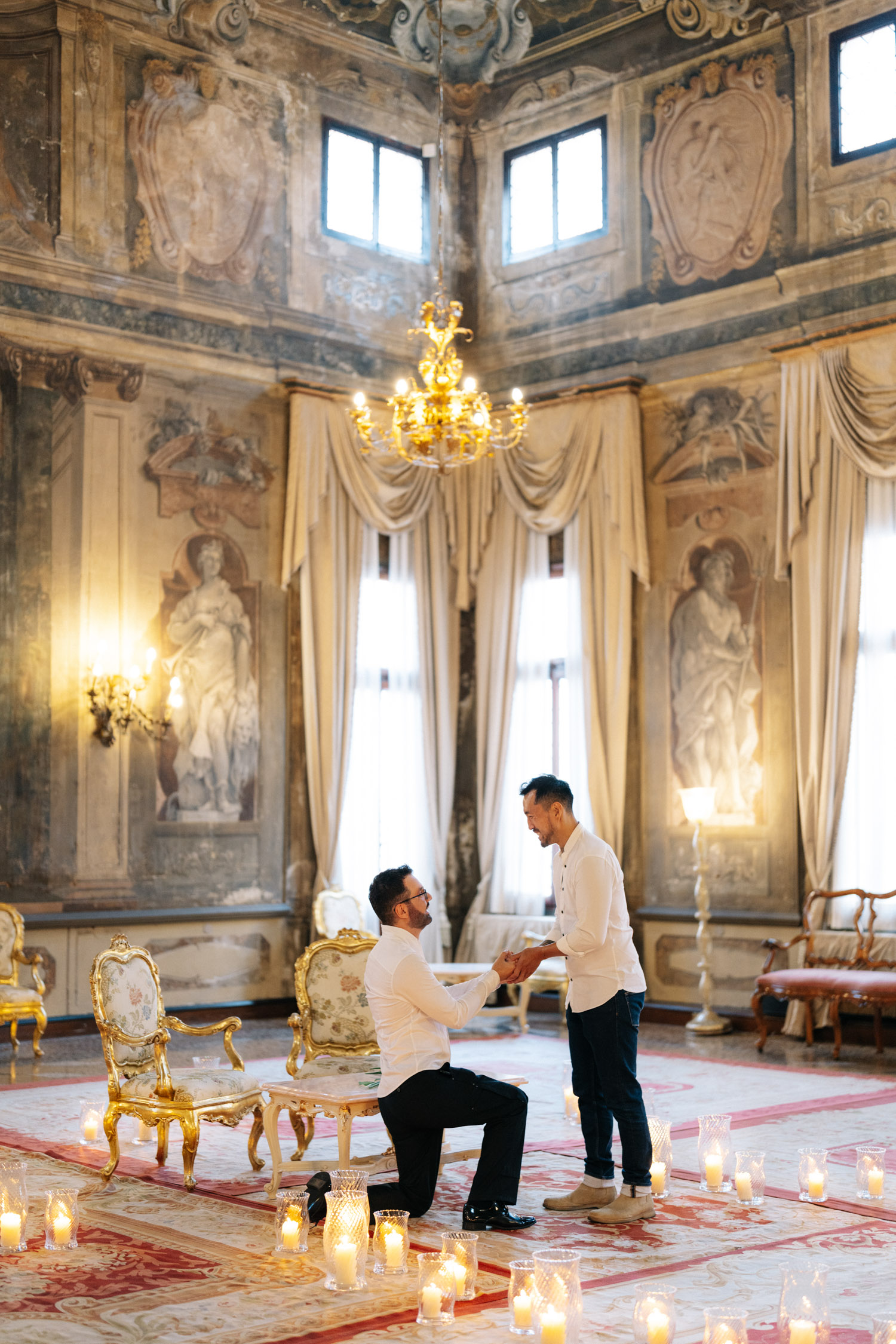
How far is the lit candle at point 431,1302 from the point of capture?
411 centimetres

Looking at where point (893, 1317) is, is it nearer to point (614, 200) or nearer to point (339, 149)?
point (614, 200)

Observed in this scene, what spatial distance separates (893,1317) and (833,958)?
697cm

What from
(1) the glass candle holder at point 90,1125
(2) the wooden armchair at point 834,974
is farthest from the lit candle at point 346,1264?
(2) the wooden armchair at point 834,974

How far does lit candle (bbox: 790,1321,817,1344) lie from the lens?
3.75m

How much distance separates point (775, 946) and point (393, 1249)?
6188 millimetres

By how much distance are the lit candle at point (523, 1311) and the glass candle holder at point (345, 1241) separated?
624 mm

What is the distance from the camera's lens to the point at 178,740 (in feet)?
37.2

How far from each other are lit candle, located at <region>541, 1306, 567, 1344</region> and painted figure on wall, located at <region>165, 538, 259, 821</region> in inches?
305

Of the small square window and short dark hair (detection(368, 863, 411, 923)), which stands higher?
the small square window

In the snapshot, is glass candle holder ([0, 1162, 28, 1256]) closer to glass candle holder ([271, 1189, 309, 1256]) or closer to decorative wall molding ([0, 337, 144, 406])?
glass candle holder ([271, 1189, 309, 1256])

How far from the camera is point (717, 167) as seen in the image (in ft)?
38.5

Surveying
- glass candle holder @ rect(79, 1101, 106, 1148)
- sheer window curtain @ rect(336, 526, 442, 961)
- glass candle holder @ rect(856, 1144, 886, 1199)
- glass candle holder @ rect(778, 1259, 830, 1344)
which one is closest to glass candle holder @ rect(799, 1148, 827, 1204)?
glass candle holder @ rect(856, 1144, 886, 1199)

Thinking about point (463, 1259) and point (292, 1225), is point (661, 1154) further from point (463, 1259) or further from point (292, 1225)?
point (463, 1259)

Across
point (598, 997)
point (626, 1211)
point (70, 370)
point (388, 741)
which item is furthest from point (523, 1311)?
point (388, 741)
